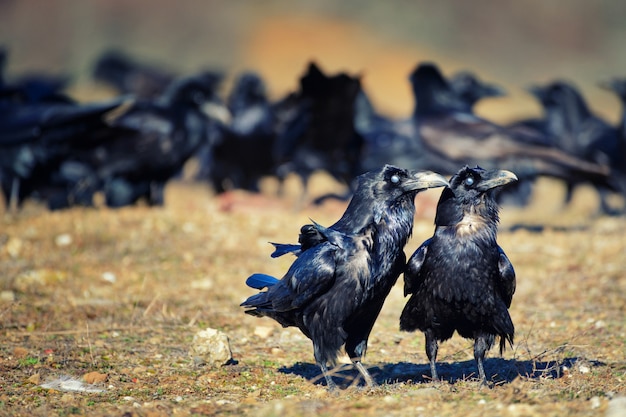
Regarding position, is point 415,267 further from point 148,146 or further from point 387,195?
point 148,146

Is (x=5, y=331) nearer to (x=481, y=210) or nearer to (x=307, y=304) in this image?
(x=307, y=304)

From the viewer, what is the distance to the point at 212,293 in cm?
650

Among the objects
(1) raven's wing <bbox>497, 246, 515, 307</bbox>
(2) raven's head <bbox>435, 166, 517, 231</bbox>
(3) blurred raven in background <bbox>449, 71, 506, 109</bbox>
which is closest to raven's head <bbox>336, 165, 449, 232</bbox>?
(2) raven's head <bbox>435, 166, 517, 231</bbox>

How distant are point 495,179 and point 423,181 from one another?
0.43m

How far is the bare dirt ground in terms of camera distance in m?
3.74

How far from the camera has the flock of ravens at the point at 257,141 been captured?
32.4 feet

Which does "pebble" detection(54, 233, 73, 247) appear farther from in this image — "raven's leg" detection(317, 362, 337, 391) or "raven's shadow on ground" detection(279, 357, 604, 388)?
"raven's leg" detection(317, 362, 337, 391)

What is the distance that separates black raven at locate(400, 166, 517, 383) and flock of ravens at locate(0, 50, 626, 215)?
213 inches

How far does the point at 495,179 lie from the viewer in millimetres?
4312

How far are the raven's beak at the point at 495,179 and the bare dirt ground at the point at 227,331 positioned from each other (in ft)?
3.03

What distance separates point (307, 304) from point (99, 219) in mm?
5601

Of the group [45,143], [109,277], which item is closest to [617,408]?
[109,277]

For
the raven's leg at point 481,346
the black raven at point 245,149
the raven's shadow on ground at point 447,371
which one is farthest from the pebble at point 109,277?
the black raven at point 245,149

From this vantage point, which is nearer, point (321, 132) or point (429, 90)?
point (321, 132)
